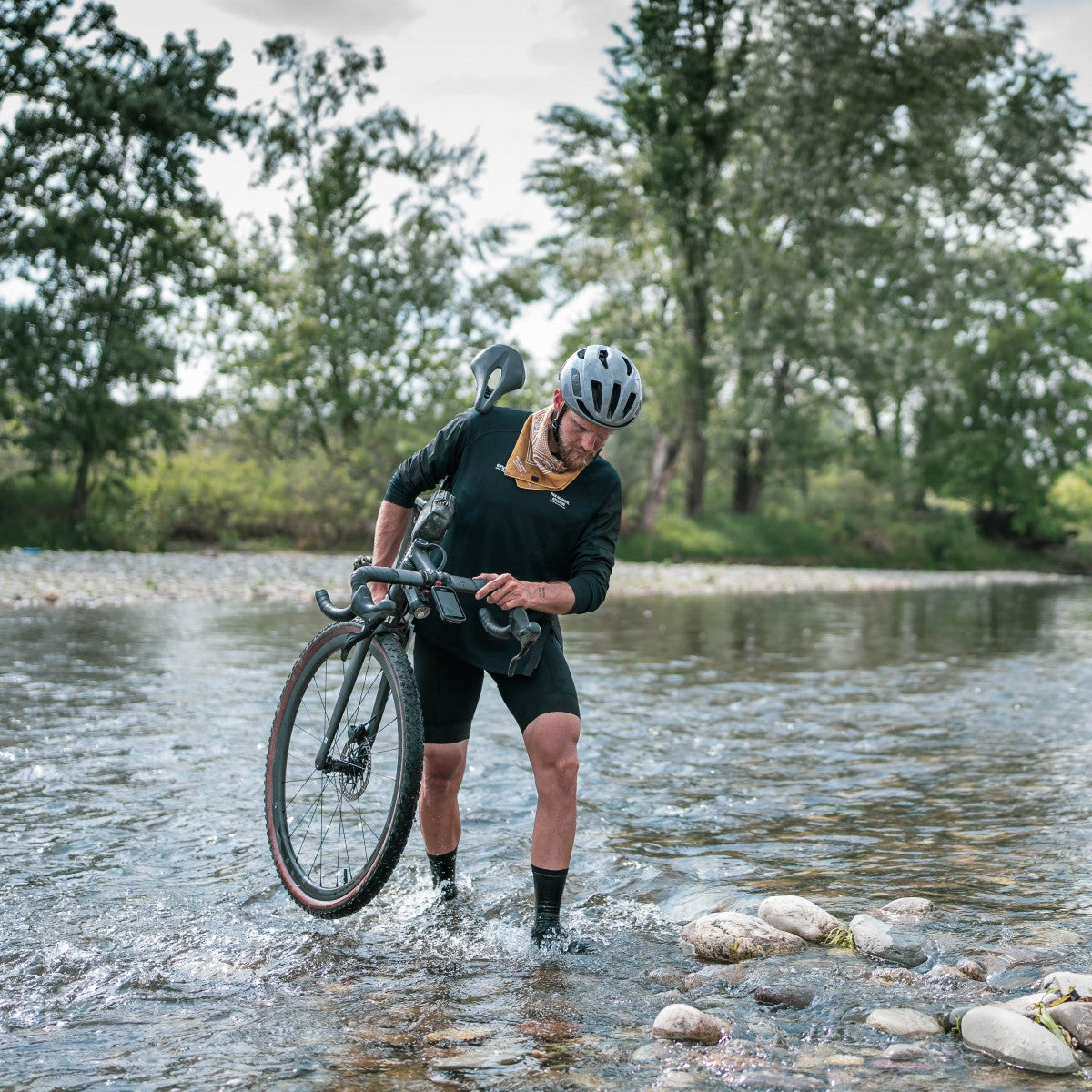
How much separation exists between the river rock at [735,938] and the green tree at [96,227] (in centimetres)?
2567

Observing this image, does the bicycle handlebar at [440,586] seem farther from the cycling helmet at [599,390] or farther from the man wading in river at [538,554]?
the cycling helmet at [599,390]

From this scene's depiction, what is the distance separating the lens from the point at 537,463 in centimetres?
477

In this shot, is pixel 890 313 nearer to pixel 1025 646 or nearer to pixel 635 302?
pixel 635 302

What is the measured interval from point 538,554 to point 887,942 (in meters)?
1.86

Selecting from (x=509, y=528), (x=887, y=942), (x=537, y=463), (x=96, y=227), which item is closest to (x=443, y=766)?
(x=509, y=528)

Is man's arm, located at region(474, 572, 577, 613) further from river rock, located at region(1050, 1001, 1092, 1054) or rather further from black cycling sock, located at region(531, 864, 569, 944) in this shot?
river rock, located at region(1050, 1001, 1092, 1054)

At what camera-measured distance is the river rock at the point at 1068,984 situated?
3875 mm

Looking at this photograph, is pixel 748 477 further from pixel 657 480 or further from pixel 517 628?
pixel 517 628

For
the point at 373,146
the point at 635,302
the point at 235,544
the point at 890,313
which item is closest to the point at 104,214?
the point at 235,544

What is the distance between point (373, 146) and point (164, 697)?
29.9 meters

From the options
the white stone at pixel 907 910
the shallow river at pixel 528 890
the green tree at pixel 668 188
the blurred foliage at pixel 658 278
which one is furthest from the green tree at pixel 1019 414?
the white stone at pixel 907 910

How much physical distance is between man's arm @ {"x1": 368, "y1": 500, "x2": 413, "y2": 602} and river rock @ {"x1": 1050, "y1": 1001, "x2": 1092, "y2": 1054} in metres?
2.86

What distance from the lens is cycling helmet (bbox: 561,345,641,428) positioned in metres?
4.59

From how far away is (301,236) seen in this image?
36750mm
